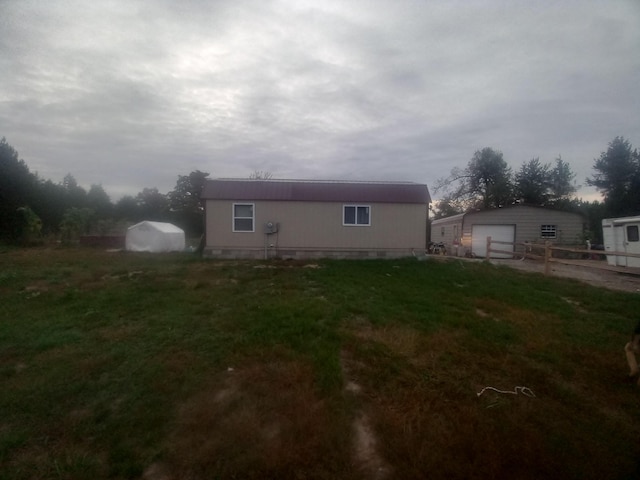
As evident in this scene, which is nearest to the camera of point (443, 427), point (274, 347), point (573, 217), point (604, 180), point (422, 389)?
point (443, 427)

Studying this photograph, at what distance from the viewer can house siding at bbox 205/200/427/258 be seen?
47.8ft

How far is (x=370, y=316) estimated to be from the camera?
634cm

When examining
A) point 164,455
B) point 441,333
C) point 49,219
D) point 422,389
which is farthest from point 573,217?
point 49,219

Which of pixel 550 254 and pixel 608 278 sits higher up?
pixel 550 254

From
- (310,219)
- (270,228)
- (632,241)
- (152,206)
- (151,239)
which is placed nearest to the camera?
(632,241)

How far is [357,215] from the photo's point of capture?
48.8 ft

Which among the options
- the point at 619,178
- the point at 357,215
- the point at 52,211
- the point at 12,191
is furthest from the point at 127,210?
the point at 619,178

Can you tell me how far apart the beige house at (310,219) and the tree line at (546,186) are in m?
18.2

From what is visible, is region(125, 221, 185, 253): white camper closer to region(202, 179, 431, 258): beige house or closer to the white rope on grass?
region(202, 179, 431, 258): beige house

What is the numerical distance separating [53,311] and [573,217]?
23.3 m

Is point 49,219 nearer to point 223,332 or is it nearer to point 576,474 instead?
point 223,332

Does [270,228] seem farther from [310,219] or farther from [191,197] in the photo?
[191,197]

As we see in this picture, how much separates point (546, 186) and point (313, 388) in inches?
1581

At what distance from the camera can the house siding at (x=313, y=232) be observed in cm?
1456
